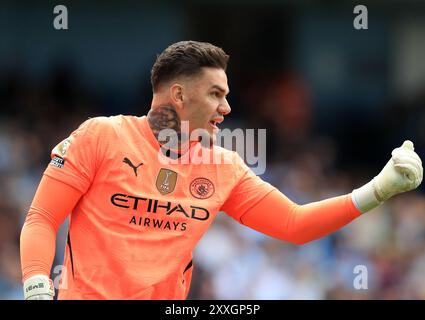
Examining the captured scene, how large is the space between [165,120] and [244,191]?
2.03 feet

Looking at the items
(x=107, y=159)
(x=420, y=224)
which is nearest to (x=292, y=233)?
(x=107, y=159)

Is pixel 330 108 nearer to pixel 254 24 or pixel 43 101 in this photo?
pixel 254 24

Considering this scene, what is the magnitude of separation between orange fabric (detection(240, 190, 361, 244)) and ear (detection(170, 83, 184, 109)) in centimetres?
74

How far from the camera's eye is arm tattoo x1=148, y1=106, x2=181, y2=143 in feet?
17.7

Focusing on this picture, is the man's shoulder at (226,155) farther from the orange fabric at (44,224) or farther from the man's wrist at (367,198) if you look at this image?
the orange fabric at (44,224)

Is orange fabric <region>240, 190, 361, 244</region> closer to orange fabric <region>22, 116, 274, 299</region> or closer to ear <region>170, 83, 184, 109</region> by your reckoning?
orange fabric <region>22, 116, 274, 299</region>

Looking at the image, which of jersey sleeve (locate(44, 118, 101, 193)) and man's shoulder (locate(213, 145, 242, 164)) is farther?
man's shoulder (locate(213, 145, 242, 164))

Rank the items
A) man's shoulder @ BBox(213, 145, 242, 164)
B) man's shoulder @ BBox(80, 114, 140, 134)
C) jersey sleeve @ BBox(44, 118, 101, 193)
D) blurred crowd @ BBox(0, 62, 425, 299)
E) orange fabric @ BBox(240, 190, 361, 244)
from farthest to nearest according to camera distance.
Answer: blurred crowd @ BBox(0, 62, 425, 299) < man's shoulder @ BBox(213, 145, 242, 164) < orange fabric @ BBox(240, 190, 361, 244) < man's shoulder @ BBox(80, 114, 140, 134) < jersey sleeve @ BBox(44, 118, 101, 193)

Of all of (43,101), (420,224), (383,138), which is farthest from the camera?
(383,138)

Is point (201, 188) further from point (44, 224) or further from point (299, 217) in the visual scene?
point (44, 224)

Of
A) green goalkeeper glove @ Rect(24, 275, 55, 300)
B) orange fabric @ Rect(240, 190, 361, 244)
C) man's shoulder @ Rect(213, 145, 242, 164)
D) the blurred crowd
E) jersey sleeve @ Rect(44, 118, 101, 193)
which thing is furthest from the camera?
the blurred crowd

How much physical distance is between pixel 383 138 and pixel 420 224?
3259 mm

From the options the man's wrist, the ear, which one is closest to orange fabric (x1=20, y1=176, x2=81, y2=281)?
the ear

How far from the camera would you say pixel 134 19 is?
1504 cm
